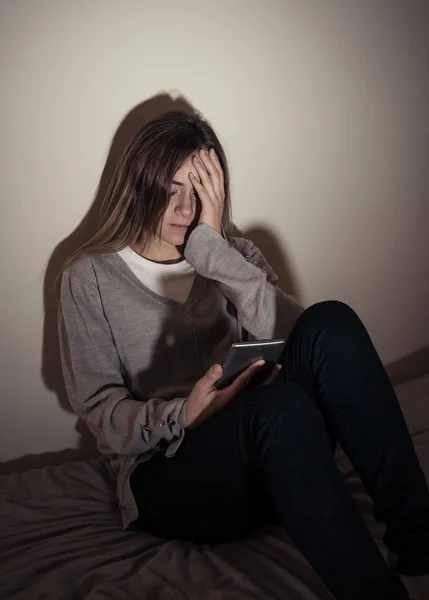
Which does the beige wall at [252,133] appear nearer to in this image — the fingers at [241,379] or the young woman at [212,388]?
the young woman at [212,388]

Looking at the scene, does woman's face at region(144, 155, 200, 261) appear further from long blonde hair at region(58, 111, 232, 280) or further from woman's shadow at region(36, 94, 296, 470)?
woman's shadow at region(36, 94, 296, 470)

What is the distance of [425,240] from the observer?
1666mm

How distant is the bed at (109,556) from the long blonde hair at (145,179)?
1.44ft

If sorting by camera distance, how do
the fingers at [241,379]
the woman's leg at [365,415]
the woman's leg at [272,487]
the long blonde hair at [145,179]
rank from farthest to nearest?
the long blonde hair at [145,179]
the fingers at [241,379]
the woman's leg at [365,415]
the woman's leg at [272,487]

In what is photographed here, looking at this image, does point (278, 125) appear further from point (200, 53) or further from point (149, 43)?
point (149, 43)

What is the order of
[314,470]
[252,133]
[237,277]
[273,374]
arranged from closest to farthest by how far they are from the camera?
[314,470] < [273,374] < [237,277] < [252,133]

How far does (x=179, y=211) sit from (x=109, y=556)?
613mm

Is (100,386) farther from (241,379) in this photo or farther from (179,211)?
(179,211)

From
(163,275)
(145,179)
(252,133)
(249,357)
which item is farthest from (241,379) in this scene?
(252,133)

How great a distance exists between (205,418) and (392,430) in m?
0.30

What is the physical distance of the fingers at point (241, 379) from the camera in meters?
1.00

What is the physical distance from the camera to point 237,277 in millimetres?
1148

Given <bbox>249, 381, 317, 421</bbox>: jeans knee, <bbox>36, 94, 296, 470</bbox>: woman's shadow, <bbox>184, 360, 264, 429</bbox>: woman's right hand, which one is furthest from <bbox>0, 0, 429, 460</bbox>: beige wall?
<bbox>249, 381, 317, 421</bbox>: jeans knee

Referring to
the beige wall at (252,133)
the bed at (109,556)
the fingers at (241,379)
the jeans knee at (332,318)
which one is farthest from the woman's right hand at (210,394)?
the beige wall at (252,133)
